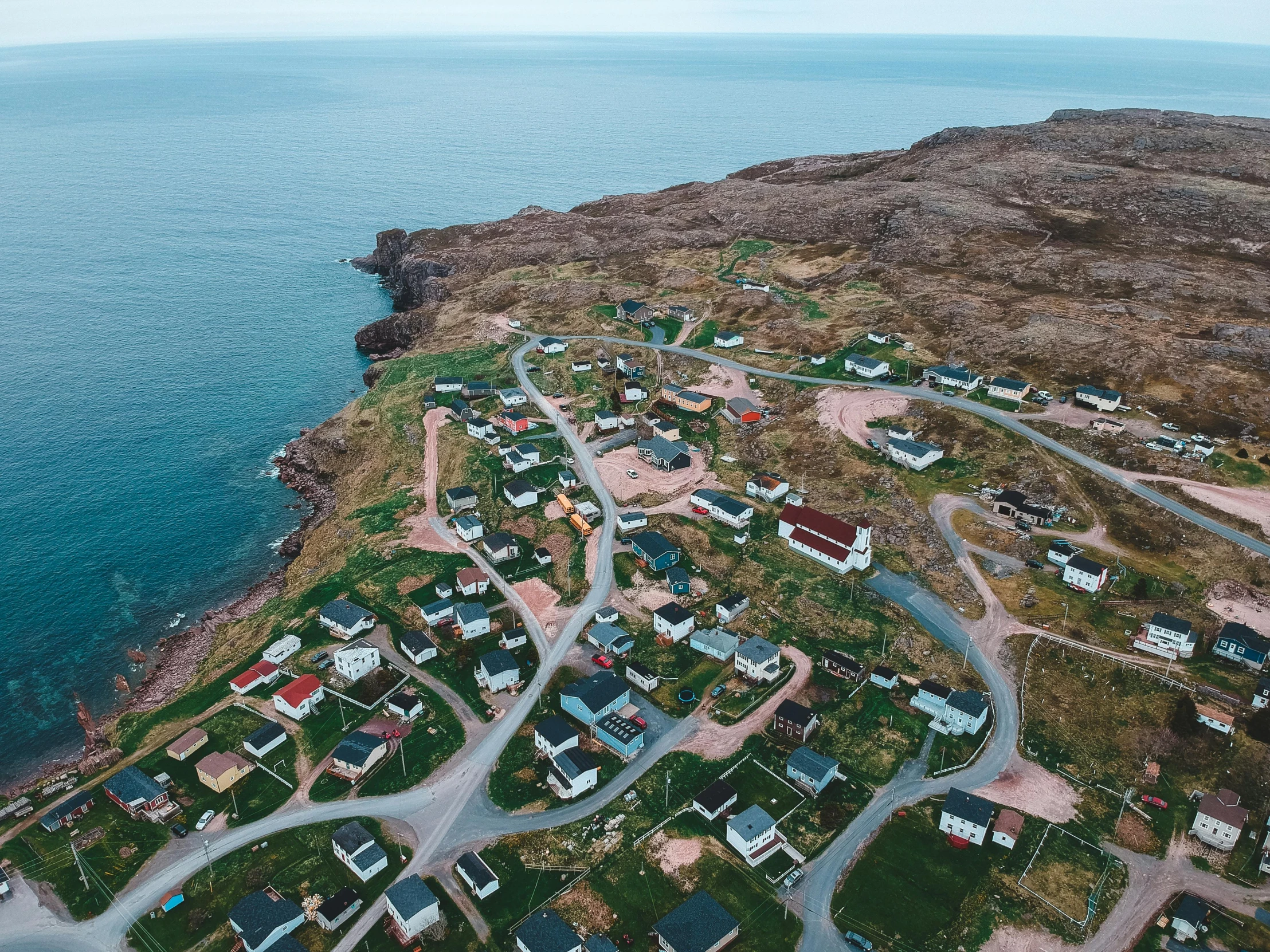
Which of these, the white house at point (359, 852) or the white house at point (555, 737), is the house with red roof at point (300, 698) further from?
the white house at point (555, 737)

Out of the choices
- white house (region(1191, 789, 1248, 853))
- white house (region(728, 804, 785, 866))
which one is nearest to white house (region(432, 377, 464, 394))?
white house (region(728, 804, 785, 866))

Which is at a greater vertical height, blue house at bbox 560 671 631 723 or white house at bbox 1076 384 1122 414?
white house at bbox 1076 384 1122 414

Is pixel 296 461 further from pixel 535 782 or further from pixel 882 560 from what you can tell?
pixel 882 560

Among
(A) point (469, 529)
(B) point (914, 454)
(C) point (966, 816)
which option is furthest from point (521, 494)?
(C) point (966, 816)

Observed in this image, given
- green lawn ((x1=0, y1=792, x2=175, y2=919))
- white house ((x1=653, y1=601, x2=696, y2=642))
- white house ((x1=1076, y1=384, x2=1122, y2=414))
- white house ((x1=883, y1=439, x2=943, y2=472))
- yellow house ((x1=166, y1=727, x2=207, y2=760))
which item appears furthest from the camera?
white house ((x1=1076, y1=384, x2=1122, y2=414))

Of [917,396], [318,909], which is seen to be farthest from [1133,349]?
[318,909]

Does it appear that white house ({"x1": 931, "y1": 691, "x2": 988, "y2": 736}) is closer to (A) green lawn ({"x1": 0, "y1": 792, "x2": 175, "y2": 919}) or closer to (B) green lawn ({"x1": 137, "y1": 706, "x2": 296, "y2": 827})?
(B) green lawn ({"x1": 137, "y1": 706, "x2": 296, "y2": 827})

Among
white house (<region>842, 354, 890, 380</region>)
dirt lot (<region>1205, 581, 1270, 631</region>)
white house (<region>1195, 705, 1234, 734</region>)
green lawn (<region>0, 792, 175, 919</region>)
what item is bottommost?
green lawn (<region>0, 792, 175, 919</region>)
